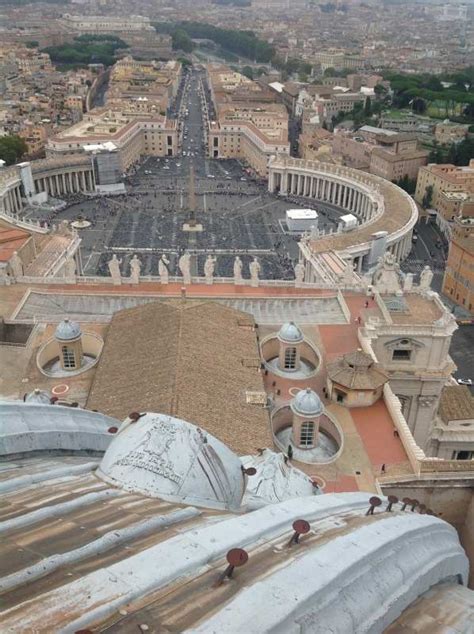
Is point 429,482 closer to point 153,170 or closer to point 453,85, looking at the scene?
point 153,170

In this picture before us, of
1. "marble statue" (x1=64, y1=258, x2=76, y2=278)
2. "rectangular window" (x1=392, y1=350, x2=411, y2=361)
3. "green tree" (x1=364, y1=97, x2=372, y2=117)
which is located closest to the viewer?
"rectangular window" (x1=392, y1=350, x2=411, y2=361)

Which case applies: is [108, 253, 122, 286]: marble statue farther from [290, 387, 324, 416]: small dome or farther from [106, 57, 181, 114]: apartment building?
[106, 57, 181, 114]: apartment building

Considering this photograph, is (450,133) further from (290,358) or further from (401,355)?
(290,358)

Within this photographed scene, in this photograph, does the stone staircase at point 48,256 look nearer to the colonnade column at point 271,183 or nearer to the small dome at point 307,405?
the small dome at point 307,405

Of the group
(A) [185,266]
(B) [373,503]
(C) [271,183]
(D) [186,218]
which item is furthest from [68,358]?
(C) [271,183]

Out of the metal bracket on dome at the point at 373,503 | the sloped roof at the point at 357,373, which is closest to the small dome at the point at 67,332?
the sloped roof at the point at 357,373

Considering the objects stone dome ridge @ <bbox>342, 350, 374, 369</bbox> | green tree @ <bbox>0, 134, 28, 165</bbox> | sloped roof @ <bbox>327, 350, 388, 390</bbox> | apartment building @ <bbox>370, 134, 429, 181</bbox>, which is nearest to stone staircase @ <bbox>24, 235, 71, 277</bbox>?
sloped roof @ <bbox>327, 350, 388, 390</bbox>
